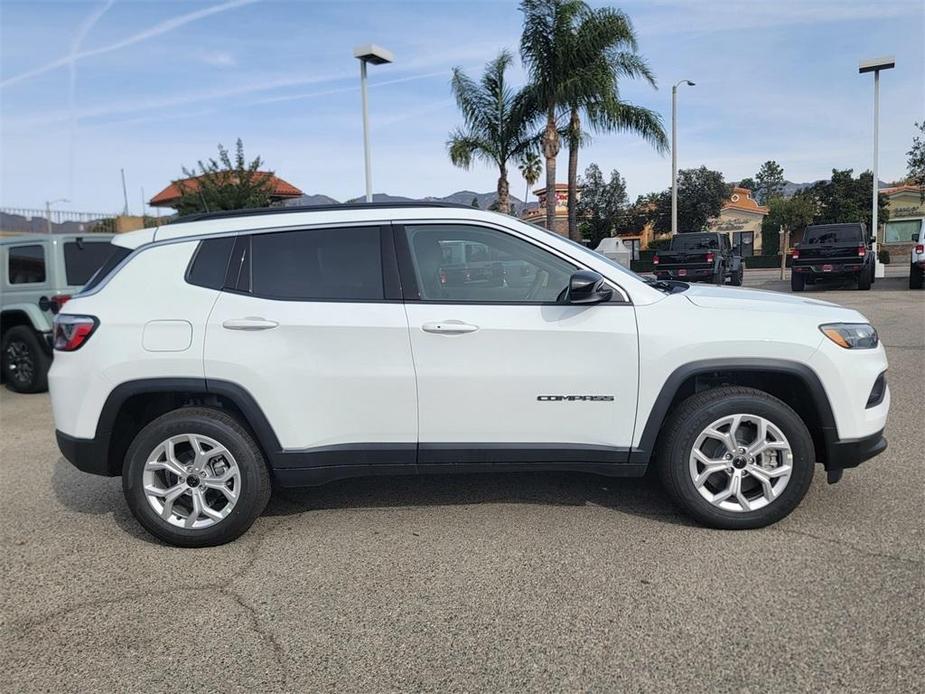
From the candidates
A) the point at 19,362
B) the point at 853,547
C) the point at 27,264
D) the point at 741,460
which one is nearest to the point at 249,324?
the point at 741,460

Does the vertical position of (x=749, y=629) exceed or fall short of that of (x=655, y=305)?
it falls short

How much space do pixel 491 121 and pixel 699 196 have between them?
33.5 metres

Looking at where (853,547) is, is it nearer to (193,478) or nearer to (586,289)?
(586,289)

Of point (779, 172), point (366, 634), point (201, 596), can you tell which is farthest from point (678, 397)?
point (779, 172)

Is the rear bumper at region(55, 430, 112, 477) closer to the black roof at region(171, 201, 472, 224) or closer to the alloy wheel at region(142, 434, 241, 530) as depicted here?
the alloy wheel at region(142, 434, 241, 530)

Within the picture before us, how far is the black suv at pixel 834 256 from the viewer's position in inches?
732

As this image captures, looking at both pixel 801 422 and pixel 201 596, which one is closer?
pixel 201 596

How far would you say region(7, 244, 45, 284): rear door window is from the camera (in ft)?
27.7

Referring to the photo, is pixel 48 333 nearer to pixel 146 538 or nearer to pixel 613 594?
pixel 146 538

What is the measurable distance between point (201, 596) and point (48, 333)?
652 cm

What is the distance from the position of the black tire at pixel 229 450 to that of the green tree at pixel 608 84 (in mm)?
17029

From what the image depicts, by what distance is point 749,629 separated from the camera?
9.21 feet

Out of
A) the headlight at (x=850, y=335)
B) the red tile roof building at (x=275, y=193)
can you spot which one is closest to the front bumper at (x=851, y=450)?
the headlight at (x=850, y=335)

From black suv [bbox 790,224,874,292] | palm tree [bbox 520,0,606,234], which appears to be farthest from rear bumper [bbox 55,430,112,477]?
black suv [bbox 790,224,874,292]
